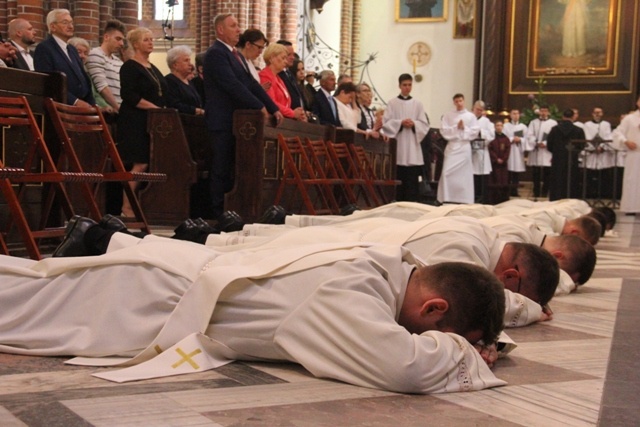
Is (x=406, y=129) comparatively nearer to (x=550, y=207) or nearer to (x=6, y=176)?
(x=550, y=207)

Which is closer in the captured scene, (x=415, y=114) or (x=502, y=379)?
(x=502, y=379)

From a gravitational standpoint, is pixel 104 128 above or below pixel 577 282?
above

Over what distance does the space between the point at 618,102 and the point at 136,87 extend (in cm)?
1700

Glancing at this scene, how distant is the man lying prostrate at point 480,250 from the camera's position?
12.2 ft

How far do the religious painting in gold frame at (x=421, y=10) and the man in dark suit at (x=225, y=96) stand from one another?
17.7 meters

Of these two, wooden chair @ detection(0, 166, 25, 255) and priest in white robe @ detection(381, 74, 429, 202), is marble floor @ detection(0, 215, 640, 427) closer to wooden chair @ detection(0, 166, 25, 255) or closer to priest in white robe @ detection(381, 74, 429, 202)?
wooden chair @ detection(0, 166, 25, 255)

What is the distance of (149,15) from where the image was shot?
23.7 meters

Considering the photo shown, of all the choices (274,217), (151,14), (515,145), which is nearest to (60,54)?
(274,217)

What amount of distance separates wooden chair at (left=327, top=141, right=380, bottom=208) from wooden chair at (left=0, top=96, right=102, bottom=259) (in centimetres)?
470

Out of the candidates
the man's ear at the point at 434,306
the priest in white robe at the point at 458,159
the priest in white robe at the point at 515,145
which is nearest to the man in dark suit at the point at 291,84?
the priest in white robe at the point at 458,159

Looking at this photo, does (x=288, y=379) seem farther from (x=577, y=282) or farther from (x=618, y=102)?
(x=618, y=102)

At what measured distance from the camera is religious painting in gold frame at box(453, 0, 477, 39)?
83.3 feet

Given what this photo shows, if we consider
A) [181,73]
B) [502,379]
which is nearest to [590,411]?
[502,379]

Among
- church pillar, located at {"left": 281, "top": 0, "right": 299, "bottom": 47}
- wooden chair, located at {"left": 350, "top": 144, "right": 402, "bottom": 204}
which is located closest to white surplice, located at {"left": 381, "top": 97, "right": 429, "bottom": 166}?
wooden chair, located at {"left": 350, "top": 144, "right": 402, "bottom": 204}
